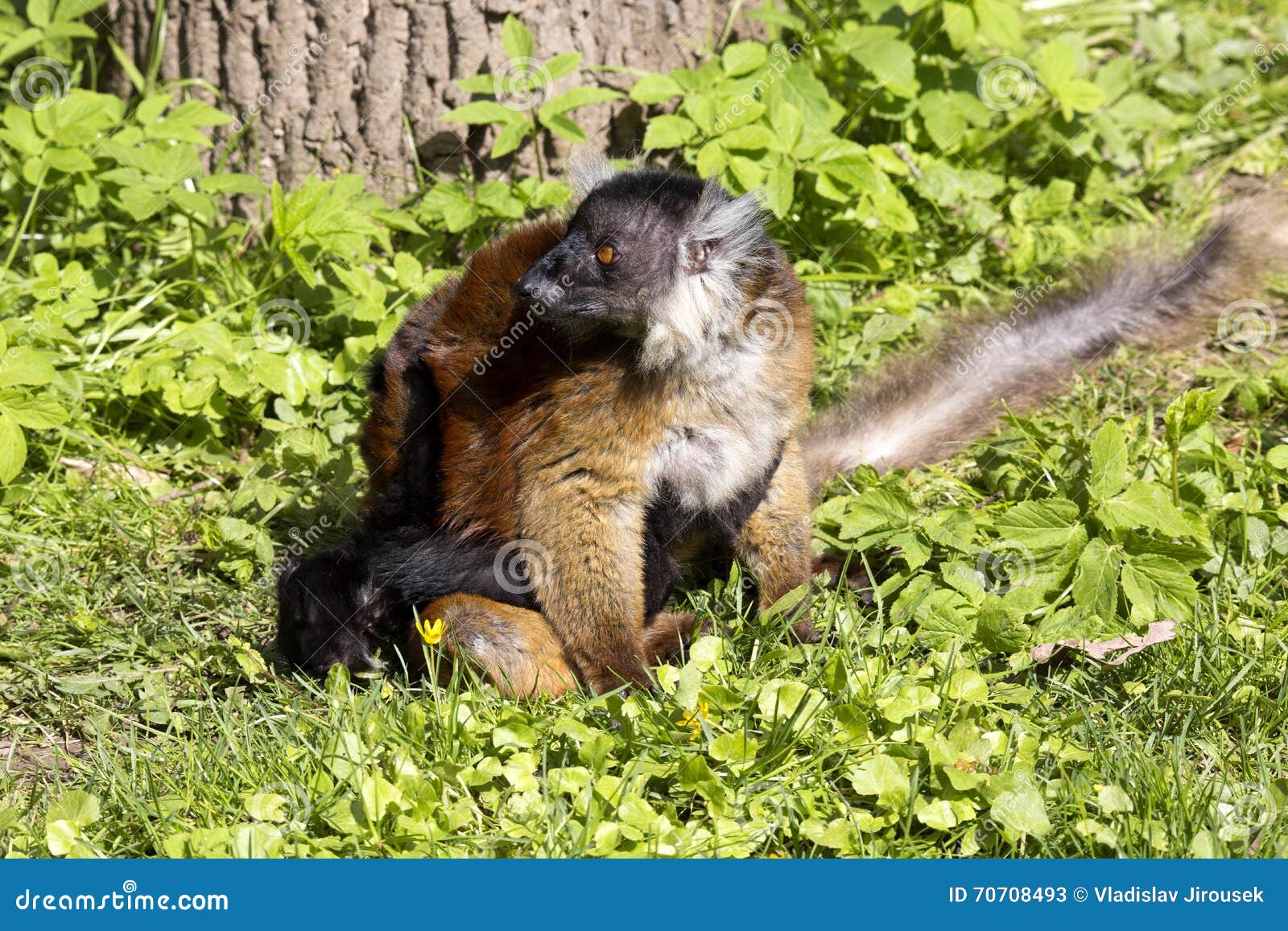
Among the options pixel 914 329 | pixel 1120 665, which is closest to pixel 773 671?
pixel 1120 665

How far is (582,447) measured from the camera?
3.94 meters

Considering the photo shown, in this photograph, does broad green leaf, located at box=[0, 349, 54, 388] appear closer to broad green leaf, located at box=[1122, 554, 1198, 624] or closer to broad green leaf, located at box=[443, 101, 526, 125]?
broad green leaf, located at box=[443, 101, 526, 125]

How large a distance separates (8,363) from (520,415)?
2.20 m

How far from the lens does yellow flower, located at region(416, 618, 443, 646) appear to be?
153 inches

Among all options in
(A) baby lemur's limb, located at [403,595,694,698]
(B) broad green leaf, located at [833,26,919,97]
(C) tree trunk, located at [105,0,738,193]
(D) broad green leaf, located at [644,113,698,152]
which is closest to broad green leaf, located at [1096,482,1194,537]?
(A) baby lemur's limb, located at [403,595,694,698]

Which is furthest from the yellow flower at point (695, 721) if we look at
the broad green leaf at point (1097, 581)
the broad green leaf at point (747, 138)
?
the broad green leaf at point (747, 138)

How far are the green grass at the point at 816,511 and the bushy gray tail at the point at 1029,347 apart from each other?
0.16 m

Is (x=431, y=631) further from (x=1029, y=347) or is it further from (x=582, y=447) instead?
(x=1029, y=347)

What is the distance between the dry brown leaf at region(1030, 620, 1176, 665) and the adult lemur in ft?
2.63

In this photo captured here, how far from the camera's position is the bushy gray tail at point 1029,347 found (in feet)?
17.0

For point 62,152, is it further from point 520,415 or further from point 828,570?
point 828,570

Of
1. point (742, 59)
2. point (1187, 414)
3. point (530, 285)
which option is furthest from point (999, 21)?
point (530, 285)

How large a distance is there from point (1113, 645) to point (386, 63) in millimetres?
4163

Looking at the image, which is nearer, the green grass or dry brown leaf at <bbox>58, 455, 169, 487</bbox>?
the green grass
